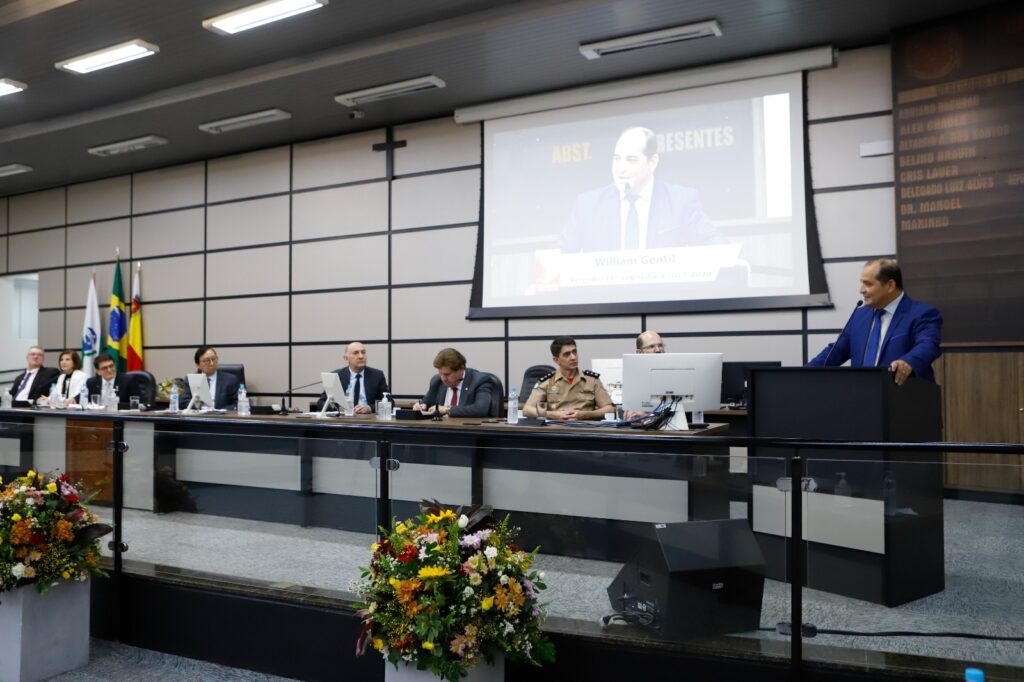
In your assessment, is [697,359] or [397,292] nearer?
[697,359]

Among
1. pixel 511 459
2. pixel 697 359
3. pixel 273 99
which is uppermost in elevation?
pixel 273 99

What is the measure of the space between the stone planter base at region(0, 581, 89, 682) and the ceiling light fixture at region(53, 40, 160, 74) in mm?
4605

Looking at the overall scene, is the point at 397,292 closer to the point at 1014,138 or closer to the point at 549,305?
the point at 549,305

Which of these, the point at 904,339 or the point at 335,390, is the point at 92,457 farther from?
the point at 904,339

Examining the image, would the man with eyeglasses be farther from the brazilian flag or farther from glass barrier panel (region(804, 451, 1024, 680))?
the brazilian flag

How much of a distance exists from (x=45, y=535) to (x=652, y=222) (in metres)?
4.92

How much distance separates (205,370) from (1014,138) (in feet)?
20.2

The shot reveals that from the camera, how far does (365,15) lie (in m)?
5.51

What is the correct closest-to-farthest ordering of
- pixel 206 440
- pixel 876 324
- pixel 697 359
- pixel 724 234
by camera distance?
pixel 206 440 → pixel 876 324 → pixel 697 359 → pixel 724 234

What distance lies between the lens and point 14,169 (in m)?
9.17

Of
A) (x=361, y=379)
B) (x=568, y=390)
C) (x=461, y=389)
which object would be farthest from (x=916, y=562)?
(x=361, y=379)

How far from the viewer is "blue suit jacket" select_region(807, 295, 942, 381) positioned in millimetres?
3182

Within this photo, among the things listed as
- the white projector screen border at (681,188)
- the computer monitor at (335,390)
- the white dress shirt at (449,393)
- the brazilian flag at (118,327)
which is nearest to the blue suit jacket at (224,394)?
the computer monitor at (335,390)

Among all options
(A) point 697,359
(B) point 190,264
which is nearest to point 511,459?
(A) point 697,359
